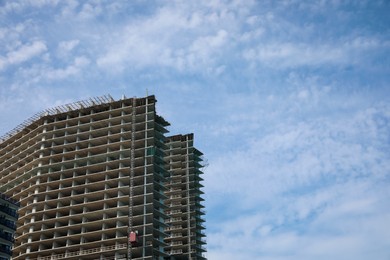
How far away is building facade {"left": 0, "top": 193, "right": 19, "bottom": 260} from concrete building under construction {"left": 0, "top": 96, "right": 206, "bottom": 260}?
19.9m

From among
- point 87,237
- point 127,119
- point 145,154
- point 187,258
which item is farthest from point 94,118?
point 187,258

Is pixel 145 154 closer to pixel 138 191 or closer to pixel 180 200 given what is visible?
pixel 138 191

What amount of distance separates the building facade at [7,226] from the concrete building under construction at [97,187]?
1994cm

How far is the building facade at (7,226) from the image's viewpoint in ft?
399

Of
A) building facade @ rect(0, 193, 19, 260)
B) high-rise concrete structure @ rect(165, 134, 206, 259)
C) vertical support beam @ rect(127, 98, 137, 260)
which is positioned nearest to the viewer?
building facade @ rect(0, 193, 19, 260)

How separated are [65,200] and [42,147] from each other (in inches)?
855

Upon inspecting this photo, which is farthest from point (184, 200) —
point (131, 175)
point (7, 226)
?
point (7, 226)

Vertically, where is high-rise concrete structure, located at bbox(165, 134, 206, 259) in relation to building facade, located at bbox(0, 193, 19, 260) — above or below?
above

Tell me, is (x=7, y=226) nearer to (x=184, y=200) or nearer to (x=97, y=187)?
(x=97, y=187)

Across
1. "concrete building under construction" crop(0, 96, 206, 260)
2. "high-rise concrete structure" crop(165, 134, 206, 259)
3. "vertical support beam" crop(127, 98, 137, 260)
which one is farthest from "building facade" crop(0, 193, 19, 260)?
"high-rise concrete structure" crop(165, 134, 206, 259)

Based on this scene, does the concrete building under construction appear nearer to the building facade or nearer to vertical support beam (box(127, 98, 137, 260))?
vertical support beam (box(127, 98, 137, 260))

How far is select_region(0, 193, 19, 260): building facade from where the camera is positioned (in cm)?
12175

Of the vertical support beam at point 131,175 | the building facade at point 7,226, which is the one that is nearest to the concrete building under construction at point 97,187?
the vertical support beam at point 131,175

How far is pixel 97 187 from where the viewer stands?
502 feet
